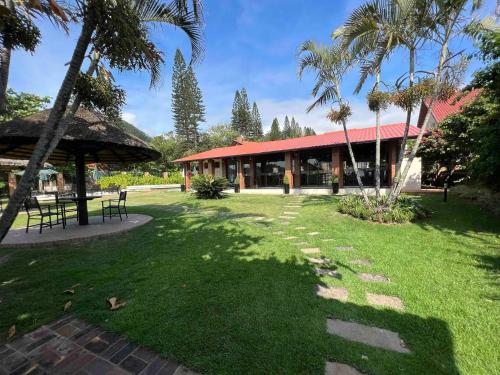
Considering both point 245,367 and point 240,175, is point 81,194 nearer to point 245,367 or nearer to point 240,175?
point 245,367

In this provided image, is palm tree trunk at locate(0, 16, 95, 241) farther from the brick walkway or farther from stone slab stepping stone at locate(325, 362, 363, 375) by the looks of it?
stone slab stepping stone at locate(325, 362, 363, 375)

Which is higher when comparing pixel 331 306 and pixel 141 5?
pixel 141 5

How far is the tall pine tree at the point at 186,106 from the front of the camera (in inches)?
1863

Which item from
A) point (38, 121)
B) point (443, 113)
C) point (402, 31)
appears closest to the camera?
point (38, 121)

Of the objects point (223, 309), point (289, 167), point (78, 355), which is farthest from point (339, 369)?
point (289, 167)

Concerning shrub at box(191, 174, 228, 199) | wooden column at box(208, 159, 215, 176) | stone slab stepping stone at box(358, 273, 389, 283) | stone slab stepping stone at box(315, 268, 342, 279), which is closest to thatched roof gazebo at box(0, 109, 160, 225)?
stone slab stepping stone at box(315, 268, 342, 279)

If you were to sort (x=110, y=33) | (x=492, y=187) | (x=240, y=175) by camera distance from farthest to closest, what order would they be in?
(x=240, y=175) → (x=492, y=187) → (x=110, y=33)

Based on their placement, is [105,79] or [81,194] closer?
[105,79]

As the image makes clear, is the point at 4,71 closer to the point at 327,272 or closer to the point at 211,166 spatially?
the point at 327,272

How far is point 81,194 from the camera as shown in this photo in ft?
25.8

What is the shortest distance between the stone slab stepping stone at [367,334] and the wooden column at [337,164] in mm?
13893

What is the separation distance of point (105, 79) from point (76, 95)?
49 cm

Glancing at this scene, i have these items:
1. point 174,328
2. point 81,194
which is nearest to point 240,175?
point 81,194

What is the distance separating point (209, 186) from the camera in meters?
15.7
